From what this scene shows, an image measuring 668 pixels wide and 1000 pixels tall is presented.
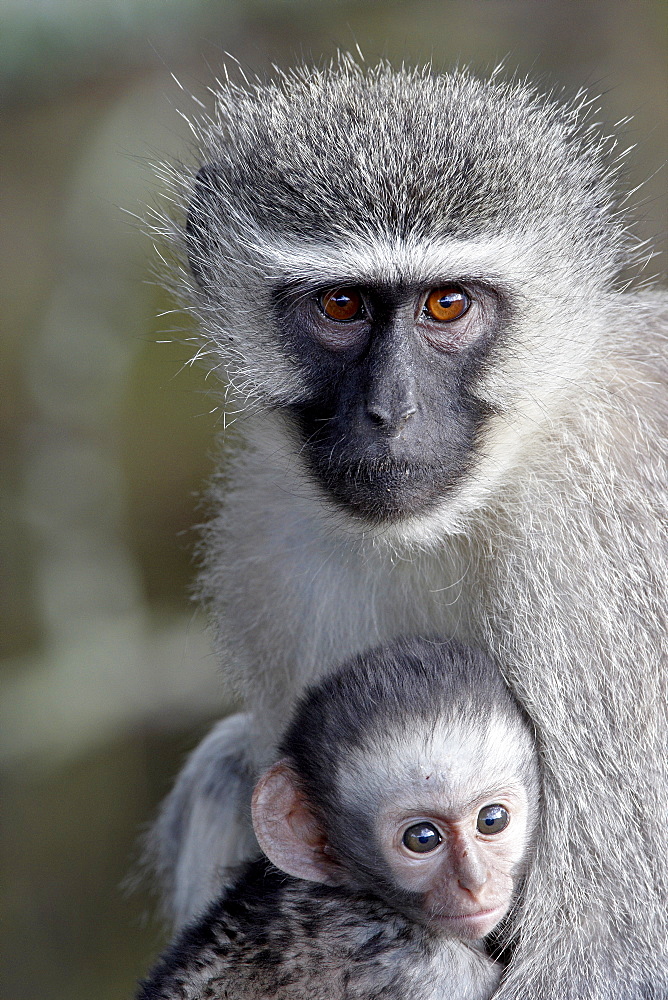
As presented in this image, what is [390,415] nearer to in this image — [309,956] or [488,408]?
[488,408]

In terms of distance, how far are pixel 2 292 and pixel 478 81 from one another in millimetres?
2928

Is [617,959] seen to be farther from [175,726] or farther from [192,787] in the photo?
[175,726]

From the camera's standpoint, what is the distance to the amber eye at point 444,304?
2219 millimetres

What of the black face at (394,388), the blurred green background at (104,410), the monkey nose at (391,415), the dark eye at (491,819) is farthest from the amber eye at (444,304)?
the blurred green background at (104,410)

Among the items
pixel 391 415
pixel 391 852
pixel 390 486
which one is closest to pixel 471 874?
pixel 391 852

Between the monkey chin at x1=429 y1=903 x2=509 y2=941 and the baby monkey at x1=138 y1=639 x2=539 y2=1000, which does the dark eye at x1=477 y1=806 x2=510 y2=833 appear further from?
the monkey chin at x1=429 y1=903 x2=509 y2=941

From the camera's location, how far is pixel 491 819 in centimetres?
208

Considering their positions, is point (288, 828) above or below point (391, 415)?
below

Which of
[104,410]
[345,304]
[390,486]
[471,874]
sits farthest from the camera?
[104,410]

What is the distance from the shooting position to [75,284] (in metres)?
4.91


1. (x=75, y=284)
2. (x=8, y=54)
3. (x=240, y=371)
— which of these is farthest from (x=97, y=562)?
(x=240, y=371)

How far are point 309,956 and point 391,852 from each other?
0.23 m

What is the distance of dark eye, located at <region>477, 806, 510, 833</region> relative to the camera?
2078 mm

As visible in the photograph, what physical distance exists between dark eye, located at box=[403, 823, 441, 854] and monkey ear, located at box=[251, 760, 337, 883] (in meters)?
0.22
